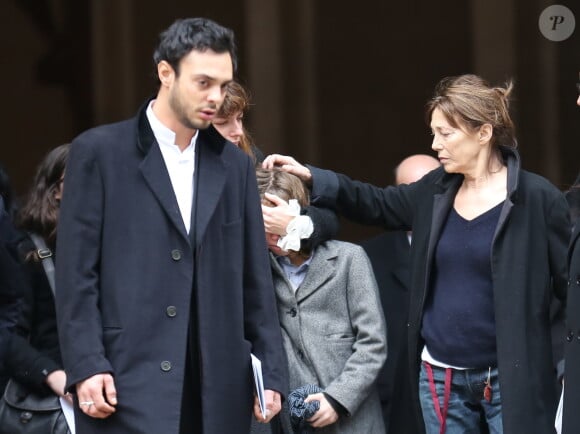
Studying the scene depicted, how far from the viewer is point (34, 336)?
5.31 m

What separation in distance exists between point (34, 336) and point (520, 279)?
70.5 inches

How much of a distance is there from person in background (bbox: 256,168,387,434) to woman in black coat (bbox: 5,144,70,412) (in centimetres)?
80

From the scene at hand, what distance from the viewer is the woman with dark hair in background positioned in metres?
5.13

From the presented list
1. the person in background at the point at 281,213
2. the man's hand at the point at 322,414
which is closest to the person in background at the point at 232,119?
the person in background at the point at 281,213

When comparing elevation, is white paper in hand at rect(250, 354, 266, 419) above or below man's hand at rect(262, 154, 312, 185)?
below

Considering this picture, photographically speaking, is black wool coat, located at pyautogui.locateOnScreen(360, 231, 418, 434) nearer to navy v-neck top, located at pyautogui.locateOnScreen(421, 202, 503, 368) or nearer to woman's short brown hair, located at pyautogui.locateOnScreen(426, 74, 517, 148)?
navy v-neck top, located at pyautogui.locateOnScreen(421, 202, 503, 368)

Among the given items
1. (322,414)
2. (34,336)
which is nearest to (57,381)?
(34,336)

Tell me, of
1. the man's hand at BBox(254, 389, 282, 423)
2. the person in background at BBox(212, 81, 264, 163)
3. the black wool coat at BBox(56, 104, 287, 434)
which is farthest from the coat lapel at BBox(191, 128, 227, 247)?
the person in background at BBox(212, 81, 264, 163)

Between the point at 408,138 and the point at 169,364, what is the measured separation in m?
4.14

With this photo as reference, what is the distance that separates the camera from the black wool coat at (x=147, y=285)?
4.12m

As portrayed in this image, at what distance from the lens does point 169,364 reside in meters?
4.17

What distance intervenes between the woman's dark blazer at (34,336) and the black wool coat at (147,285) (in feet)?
3.24

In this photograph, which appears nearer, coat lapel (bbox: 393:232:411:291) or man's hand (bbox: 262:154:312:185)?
man's hand (bbox: 262:154:312:185)

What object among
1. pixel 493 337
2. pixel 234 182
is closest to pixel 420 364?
pixel 493 337
